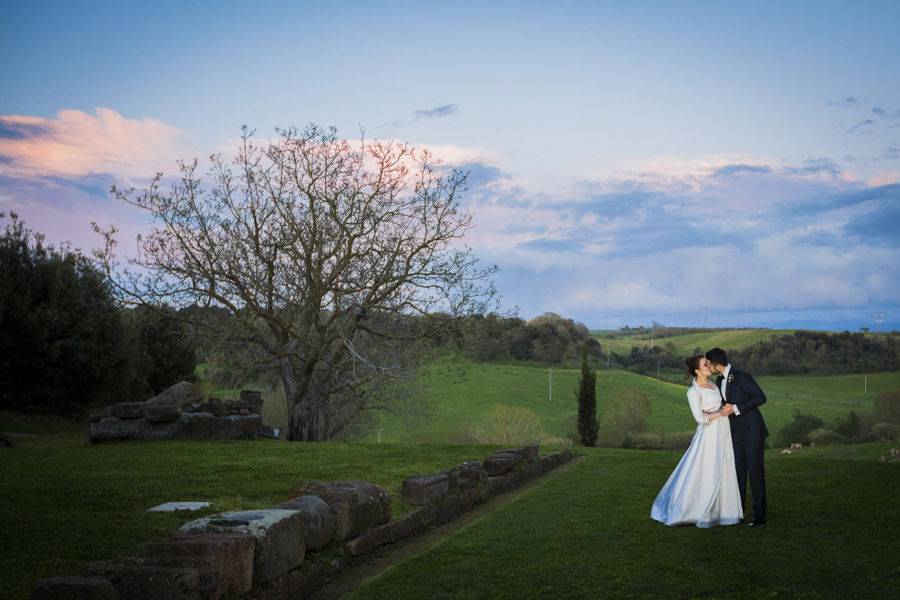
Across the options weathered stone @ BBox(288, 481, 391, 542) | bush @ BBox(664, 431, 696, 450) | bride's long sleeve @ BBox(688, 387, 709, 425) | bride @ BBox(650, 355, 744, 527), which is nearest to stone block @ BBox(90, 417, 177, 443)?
weathered stone @ BBox(288, 481, 391, 542)

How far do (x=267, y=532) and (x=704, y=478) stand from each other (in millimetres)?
5936

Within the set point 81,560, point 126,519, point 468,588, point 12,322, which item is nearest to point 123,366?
point 12,322

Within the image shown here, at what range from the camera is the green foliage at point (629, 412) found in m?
53.3

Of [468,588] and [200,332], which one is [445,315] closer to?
[200,332]

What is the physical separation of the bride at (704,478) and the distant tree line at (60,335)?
59.8 feet

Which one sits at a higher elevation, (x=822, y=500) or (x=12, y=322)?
(x=12, y=322)

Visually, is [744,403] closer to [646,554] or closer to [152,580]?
[646,554]

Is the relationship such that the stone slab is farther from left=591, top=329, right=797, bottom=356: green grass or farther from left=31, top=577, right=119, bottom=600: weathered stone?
left=591, top=329, right=797, bottom=356: green grass

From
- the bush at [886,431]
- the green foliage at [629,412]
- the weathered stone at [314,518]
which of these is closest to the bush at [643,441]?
the bush at [886,431]

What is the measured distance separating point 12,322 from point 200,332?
8.82 m

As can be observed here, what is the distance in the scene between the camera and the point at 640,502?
11.3m

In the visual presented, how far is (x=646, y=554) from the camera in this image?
7785mm

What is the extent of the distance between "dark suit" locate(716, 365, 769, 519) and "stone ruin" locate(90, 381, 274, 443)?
561 inches

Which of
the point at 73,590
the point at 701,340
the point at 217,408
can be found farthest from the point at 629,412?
the point at 73,590
